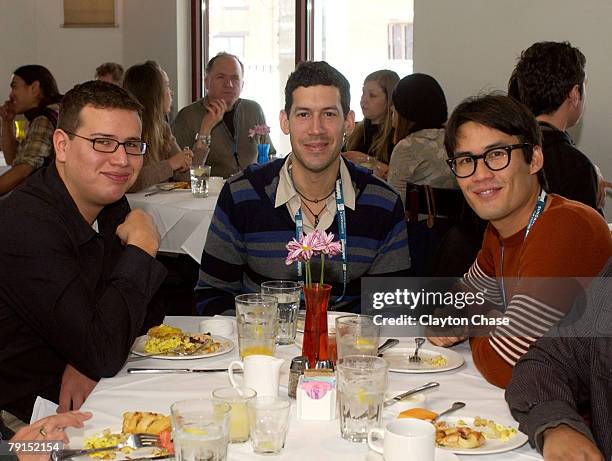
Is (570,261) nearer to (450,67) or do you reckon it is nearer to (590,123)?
(590,123)

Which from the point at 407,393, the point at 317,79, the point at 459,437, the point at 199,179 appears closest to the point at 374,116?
the point at 199,179

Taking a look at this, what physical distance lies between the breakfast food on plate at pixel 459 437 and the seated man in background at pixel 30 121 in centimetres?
456

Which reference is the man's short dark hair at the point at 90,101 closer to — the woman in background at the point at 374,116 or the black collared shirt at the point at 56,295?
the black collared shirt at the point at 56,295

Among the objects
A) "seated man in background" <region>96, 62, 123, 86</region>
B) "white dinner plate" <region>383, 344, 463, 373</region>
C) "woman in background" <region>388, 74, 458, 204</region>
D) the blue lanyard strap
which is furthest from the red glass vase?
"seated man in background" <region>96, 62, 123, 86</region>

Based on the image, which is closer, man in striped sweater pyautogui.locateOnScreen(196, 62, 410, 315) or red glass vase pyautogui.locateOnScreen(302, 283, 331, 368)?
red glass vase pyautogui.locateOnScreen(302, 283, 331, 368)

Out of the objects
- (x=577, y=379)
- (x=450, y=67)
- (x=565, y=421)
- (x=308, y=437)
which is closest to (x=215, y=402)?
(x=308, y=437)

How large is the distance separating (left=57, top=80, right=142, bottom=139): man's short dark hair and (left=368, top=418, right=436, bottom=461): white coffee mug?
129 cm

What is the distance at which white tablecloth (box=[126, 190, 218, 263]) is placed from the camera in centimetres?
444

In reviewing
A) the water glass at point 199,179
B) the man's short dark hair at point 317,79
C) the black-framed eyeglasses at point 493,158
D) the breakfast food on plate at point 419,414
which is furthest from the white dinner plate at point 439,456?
the water glass at point 199,179

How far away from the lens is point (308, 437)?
1.54 meters

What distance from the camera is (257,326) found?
1.92 m

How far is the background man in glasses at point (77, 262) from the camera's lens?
6.37ft

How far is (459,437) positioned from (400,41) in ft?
19.1

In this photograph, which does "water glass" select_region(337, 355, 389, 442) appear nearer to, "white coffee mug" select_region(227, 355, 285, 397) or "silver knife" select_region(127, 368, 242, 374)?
Answer: "white coffee mug" select_region(227, 355, 285, 397)
